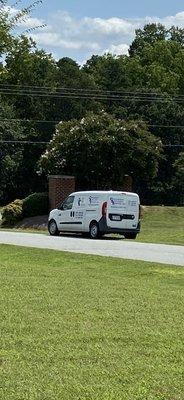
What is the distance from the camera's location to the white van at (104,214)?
2866 centimetres

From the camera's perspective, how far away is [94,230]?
28984 mm

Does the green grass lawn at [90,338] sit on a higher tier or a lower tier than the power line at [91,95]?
lower

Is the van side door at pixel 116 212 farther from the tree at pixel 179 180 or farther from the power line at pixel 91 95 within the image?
the power line at pixel 91 95

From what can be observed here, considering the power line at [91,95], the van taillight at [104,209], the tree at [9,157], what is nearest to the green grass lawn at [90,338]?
the van taillight at [104,209]

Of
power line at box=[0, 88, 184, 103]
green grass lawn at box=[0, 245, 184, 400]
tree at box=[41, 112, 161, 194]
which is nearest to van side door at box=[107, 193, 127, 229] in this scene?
tree at box=[41, 112, 161, 194]

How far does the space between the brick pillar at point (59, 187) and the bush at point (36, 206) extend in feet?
1.32

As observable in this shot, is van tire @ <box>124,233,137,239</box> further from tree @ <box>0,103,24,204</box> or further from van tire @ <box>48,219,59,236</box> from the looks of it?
tree @ <box>0,103,24,204</box>

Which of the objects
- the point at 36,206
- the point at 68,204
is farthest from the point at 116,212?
the point at 36,206

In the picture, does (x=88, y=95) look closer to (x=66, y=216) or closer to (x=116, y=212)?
(x=66, y=216)

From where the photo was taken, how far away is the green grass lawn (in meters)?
5.60

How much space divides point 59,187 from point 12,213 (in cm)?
280

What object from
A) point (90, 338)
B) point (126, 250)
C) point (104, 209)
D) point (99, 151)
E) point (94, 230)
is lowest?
point (94, 230)

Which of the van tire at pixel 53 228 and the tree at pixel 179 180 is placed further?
the tree at pixel 179 180

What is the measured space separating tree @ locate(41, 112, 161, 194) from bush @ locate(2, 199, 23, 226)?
3.82 metres
